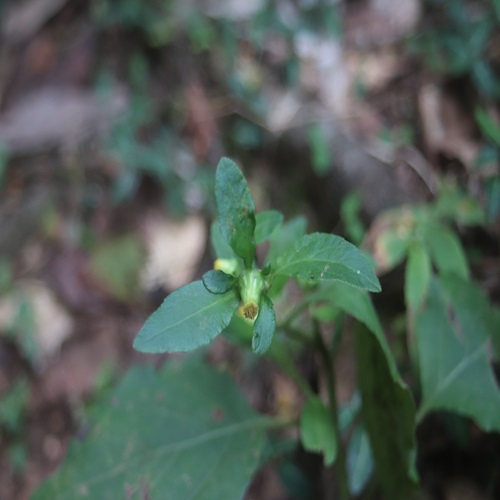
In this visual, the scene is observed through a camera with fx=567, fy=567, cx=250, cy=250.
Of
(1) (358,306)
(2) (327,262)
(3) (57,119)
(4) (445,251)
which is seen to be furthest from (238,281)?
(3) (57,119)

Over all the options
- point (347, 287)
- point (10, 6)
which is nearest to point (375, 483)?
point (347, 287)

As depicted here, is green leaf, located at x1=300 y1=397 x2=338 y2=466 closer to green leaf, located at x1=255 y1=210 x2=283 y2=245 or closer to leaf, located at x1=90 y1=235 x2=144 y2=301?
green leaf, located at x1=255 y1=210 x2=283 y2=245

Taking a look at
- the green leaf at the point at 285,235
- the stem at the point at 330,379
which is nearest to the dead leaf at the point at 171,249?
the green leaf at the point at 285,235

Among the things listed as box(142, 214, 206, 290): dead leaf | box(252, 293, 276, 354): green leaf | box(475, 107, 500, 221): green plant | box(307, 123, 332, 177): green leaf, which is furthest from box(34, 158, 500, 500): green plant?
box(142, 214, 206, 290): dead leaf

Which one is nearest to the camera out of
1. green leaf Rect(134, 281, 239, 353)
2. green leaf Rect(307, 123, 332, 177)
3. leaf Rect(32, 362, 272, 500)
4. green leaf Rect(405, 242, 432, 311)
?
green leaf Rect(134, 281, 239, 353)

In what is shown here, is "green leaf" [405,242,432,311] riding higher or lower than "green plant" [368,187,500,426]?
higher

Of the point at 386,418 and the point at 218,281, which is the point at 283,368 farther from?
the point at 218,281

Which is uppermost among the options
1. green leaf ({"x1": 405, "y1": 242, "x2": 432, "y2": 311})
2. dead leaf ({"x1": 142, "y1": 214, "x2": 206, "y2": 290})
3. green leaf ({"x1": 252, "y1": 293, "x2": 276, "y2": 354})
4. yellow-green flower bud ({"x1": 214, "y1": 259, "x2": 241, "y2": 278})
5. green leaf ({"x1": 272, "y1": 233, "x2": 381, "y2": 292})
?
green leaf ({"x1": 272, "y1": 233, "x2": 381, "y2": 292})
